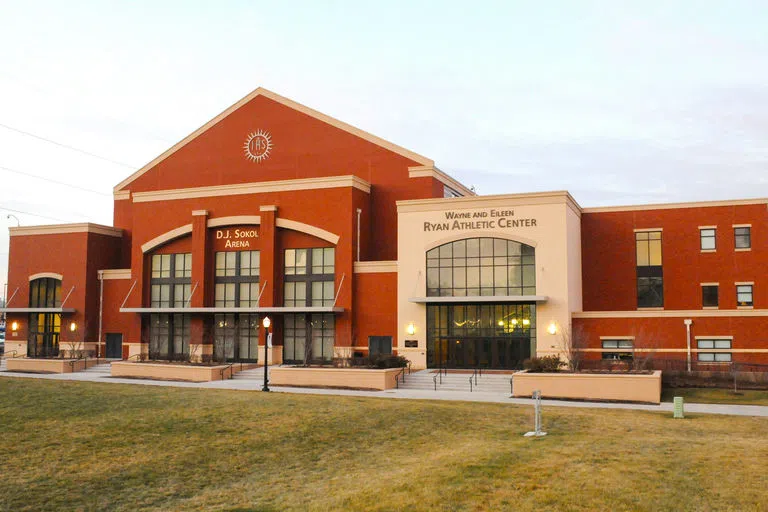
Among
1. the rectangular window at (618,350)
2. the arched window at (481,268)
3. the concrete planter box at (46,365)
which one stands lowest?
the concrete planter box at (46,365)

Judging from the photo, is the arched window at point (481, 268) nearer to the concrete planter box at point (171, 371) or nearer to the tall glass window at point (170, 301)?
the concrete planter box at point (171, 371)

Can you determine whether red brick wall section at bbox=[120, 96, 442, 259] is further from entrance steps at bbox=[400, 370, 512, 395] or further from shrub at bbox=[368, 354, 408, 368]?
entrance steps at bbox=[400, 370, 512, 395]

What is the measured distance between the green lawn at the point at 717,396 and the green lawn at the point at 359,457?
678cm

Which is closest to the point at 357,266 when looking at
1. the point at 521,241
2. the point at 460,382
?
the point at 521,241

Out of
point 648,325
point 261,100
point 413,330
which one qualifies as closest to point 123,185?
point 261,100

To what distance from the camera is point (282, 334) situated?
5150cm

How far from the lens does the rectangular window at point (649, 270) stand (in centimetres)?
4919

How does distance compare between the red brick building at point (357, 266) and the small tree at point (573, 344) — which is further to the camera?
the red brick building at point (357, 266)

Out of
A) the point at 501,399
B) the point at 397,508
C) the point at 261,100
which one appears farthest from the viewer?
the point at 261,100

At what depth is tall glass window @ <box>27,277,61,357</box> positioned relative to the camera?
59875mm

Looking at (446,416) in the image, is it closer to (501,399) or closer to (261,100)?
(501,399)

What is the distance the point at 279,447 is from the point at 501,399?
16049 millimetres

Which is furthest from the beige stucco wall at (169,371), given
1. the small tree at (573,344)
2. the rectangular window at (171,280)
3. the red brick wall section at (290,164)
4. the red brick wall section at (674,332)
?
the red brick wall section at (674,332)

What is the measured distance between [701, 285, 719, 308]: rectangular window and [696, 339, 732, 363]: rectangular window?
568cm
